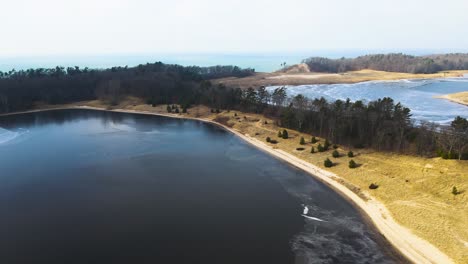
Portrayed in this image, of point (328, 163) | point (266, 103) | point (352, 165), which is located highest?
point (266, 103)

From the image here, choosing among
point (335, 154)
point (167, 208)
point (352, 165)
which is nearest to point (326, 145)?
point (335, 154)

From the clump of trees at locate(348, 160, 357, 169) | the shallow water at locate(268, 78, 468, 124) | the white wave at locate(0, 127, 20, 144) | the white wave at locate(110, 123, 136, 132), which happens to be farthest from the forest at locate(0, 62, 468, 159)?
the white wave at locate(0, 127, 20, 144)

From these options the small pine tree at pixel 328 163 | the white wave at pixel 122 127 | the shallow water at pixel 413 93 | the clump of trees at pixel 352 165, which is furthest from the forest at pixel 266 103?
the white wave at pixel 122 127

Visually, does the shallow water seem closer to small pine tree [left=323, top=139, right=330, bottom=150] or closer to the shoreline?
small pine tree [left=323, top=139, right=330, bottom=150]

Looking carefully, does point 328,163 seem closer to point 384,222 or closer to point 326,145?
point 326,145

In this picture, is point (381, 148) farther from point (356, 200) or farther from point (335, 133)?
point (356, 200)

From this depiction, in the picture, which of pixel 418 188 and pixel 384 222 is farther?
pixel 418 188

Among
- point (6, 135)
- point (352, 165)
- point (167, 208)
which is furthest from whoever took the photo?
point (6, 135)
